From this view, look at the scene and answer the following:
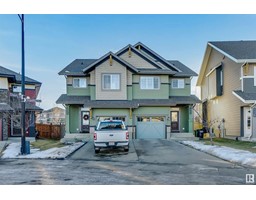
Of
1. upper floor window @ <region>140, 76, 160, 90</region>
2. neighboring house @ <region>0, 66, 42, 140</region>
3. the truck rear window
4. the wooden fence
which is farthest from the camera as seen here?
the wooden fence

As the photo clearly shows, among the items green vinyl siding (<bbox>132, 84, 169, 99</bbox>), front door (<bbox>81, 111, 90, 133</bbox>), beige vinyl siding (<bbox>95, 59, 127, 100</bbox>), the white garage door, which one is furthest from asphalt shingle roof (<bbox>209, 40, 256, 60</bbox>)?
front door (<bbox>81, 111, 90, 133</bbox>)

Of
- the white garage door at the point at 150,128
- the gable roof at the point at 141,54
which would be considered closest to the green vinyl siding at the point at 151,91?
the gable roof at the point at 141,54

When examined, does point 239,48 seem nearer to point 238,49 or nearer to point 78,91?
point 238,49

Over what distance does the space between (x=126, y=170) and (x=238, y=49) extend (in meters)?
13.9

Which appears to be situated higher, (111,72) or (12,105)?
(111,72)

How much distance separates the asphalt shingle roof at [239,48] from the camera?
18.7 metres

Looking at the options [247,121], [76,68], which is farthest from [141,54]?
[247,121]

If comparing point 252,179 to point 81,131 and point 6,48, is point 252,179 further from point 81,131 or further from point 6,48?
point 81,131

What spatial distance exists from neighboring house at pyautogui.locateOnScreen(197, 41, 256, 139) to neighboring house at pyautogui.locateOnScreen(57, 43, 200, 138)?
1.77 m

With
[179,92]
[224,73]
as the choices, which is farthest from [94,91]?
[224,73]

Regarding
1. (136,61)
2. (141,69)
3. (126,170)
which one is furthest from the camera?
(136,61)

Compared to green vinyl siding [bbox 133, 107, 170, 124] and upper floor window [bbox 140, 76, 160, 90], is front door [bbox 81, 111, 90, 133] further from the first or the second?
upper floor window [bbox 140, 76, 160, 90]

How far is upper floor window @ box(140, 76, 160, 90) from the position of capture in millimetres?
21781

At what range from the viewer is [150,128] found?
21406mm
